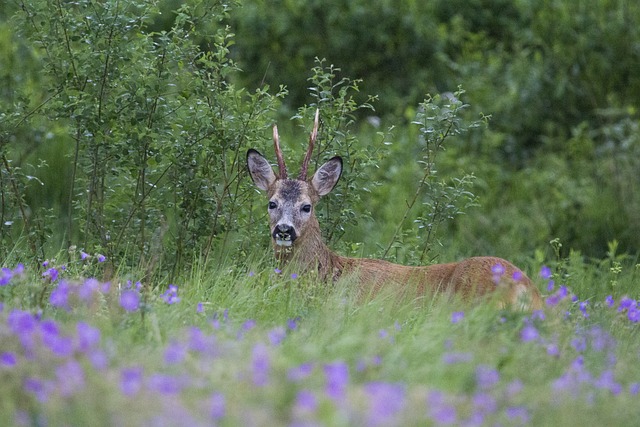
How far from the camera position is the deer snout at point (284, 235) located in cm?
707

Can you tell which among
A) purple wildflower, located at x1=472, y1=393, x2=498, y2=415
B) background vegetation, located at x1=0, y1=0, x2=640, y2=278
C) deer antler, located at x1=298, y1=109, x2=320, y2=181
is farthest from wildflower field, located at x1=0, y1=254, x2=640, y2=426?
deer antler, located at x1=298, y1=109, x2=320, y2=181

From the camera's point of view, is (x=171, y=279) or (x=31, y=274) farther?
(x=171, y=279)

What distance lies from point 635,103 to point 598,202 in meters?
1.67

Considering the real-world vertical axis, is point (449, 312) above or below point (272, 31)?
below

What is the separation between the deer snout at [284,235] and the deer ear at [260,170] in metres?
0.36

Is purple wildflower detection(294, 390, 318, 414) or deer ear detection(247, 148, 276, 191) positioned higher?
deer ear detection(247, 148, 276, 191)

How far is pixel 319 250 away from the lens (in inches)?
288

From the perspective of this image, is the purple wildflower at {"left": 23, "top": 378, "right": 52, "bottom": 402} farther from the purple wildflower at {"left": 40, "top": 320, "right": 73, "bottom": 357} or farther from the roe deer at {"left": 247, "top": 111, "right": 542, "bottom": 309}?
the roe deer at {"left": 247, "top": 111, "right": 542, "bottom": 309}

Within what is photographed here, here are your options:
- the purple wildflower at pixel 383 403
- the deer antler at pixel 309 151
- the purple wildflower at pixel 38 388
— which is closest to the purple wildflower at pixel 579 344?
the purple wildflower at pixel 383 403

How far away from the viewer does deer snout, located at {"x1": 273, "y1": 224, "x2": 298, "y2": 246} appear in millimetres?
7070

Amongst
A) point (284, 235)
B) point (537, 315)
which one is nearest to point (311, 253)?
point (284, 235)

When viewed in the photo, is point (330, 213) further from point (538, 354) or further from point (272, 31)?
point (272, 31)

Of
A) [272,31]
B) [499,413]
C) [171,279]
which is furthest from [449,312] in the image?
[272,31]

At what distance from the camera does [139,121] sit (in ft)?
22.8
